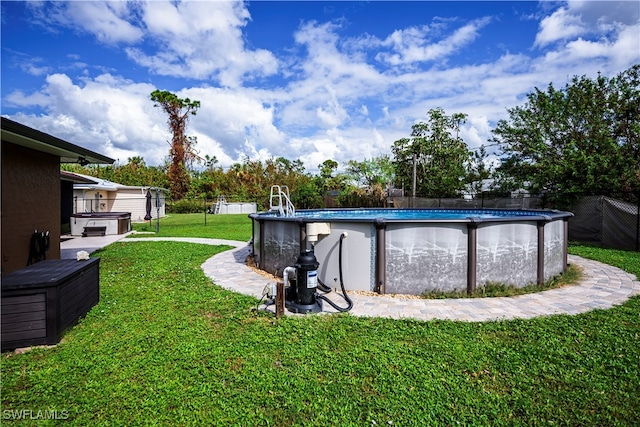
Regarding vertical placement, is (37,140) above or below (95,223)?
above

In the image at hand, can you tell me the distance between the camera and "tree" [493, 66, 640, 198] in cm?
1100

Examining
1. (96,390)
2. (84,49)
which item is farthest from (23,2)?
(96,390)

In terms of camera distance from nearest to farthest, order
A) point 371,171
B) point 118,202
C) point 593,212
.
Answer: point 593,212
point 118,202
point 371,171

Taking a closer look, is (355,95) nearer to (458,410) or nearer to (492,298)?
(492,298)

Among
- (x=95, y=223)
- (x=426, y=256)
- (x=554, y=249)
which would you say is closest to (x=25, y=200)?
(x=426, y=256)

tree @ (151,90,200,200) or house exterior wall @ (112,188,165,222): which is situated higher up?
tree @ (151,90,200,200)

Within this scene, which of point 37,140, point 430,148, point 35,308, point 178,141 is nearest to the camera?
point 35,308

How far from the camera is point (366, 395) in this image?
7.94ft

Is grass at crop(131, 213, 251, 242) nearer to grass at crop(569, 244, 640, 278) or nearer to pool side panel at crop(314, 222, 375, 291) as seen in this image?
pool side panel at crop(314, 222, 375, 291)

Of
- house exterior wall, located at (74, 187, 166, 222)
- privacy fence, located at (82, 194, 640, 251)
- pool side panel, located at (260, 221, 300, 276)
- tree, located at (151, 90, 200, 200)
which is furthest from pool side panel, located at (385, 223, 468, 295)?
tree, located at (151, 90, 200, 200)

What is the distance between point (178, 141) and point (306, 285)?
34.0 metres

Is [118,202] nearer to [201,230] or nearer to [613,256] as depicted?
[201,230]

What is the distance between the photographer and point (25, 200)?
18.2ft

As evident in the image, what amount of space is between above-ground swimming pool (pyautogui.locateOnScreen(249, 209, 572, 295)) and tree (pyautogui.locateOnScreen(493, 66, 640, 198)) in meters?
8.35
